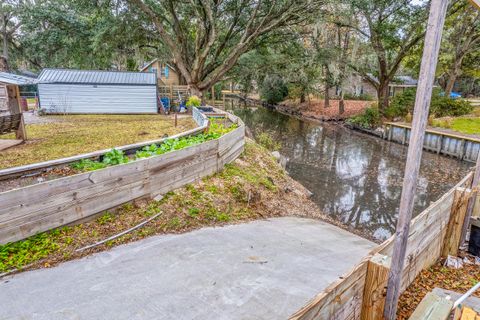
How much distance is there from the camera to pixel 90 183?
4.42 meters

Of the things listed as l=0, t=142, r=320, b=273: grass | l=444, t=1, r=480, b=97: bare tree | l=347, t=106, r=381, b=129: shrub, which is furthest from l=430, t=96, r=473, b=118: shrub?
l=0, t=142, r=320, b=273: grass

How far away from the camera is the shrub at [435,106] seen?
2083 cm

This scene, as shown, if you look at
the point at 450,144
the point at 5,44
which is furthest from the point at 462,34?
the point at 5,44

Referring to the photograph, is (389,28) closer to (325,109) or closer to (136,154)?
(325,109)

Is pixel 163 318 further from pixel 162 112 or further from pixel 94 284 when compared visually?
pixel 162 112

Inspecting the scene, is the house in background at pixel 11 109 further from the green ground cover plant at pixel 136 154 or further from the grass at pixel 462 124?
the grass at pixel 462 124

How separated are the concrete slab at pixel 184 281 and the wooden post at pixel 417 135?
4.24ft

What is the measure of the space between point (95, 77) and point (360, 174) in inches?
555

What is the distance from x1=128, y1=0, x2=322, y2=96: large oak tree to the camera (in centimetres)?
1471

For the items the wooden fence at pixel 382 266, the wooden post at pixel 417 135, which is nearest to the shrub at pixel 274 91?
the wooden fence at pixel 382 266

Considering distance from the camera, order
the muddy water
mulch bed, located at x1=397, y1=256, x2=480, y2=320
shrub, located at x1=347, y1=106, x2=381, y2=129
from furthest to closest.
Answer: shrub, located at x1=347, y1=106, x2=381, y2=129
the muddy water
mulch bed, located at x1=397, y1=256, x2=480, y2=320

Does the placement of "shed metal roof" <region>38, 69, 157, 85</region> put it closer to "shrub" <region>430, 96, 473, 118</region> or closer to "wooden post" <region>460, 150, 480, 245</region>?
"wooden post" <region>460, 150, 480, 245</region>

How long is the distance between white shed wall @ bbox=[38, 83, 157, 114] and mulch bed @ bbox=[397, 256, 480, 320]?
1544cm

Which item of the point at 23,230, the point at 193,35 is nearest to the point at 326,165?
the point at 23,230
